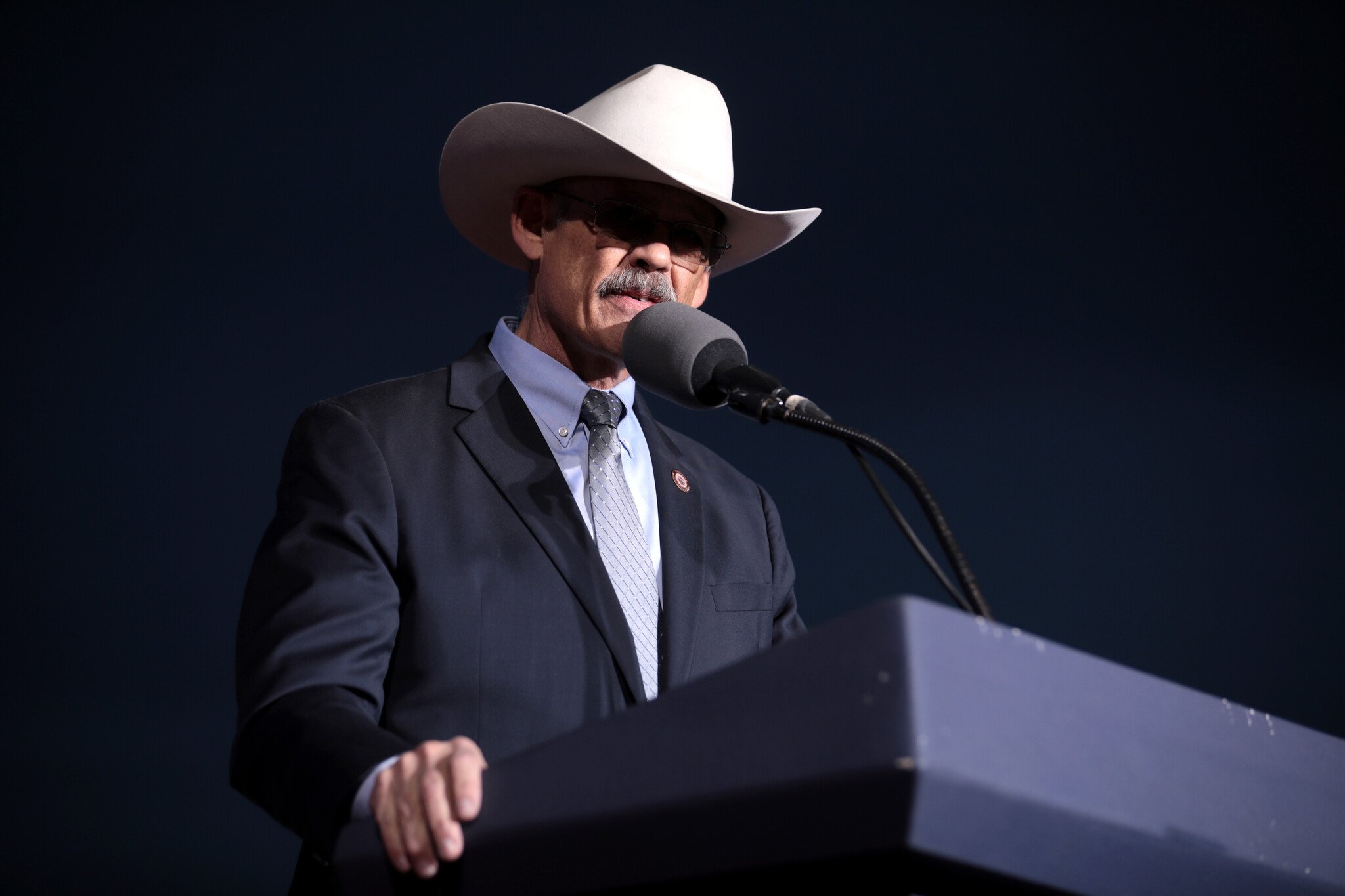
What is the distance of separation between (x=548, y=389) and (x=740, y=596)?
379 millimetres

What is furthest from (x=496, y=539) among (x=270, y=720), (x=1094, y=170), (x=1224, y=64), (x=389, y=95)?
(x=1224, y=64)

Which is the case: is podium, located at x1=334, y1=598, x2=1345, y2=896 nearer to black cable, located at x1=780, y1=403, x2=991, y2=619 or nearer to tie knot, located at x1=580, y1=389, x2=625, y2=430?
black cable, located at x1=780, y1=403, x2=991, y2=619

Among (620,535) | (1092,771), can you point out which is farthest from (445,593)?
(1092,771)

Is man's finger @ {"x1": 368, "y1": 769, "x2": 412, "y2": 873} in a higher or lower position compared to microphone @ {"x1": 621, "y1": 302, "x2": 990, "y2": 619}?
lower

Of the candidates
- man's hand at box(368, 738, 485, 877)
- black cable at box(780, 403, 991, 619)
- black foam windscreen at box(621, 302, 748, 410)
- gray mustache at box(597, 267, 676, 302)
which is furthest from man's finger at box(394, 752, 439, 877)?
gray mustache at box(597, 267, 676, 302)

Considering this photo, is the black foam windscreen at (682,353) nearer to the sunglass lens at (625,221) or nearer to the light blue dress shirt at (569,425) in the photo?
the light blue dress shirt at (569,425)

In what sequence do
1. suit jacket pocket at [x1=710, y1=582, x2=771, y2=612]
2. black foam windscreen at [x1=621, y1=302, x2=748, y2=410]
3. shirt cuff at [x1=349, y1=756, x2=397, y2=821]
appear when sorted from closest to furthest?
shirt cuff at [x1=349, y1=756, x2=397, y2=821] → black foam windscreen at [x1=621, y1=302, x2=748, y2=410] → suit jacket pocket at [x1=710, y1=582, x2=771, y2=612]

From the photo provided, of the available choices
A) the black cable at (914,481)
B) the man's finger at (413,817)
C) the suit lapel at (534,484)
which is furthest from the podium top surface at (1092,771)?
the suit lapel at (534,484)

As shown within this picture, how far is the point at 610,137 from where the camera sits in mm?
1724

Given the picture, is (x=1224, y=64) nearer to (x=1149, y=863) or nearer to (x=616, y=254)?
(x=616, y=254)

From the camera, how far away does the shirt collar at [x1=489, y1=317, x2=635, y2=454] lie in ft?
5.41

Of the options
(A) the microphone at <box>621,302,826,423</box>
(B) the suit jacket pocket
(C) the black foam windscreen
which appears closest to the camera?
(A) the microphone at <box>621,302,826,423</box>

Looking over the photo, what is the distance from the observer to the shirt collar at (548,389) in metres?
1.65

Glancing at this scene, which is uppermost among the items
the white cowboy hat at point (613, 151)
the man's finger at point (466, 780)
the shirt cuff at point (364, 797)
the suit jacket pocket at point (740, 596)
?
the white cowboy hat at point (613, 151)
